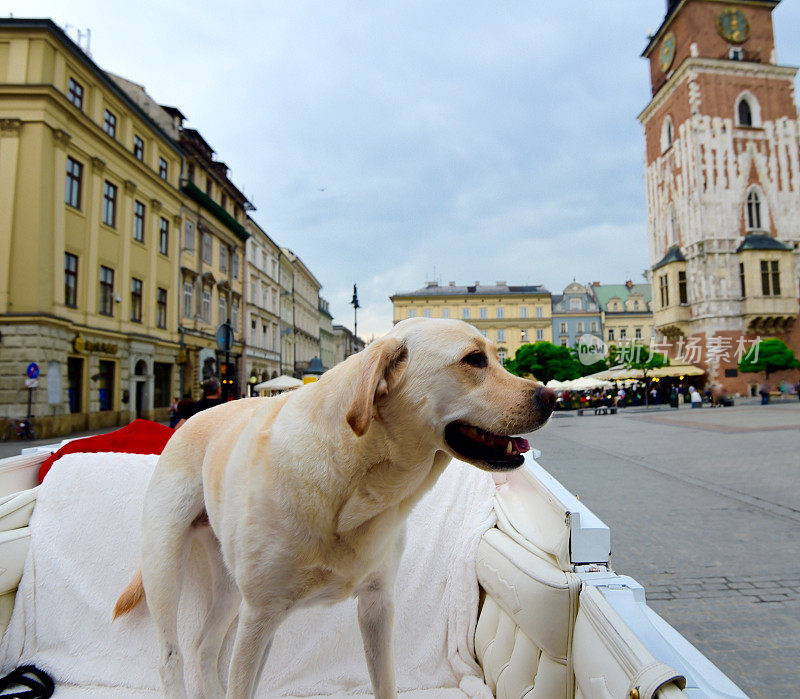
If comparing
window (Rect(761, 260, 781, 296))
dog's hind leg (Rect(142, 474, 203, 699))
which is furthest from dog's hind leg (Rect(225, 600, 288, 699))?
window (Rect(761, 260, 781, 296))

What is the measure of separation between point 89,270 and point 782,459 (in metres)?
21.6

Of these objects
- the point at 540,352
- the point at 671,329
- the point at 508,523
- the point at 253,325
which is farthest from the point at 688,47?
the point at 508,523

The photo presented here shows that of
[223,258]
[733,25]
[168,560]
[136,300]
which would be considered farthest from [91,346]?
[733,25]

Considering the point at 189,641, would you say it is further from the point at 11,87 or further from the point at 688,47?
the point at 688,47

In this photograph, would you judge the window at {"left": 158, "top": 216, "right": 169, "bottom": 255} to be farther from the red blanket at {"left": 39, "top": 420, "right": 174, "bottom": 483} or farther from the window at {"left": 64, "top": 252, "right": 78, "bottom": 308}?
the red blanket at {"left": 39, "top": 420, "right": 174, "bottom": 483}

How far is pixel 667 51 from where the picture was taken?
40.7m

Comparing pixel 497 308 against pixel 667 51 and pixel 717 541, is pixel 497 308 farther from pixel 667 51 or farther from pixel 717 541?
pixel 717 541

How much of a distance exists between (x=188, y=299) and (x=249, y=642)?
94.1 ft

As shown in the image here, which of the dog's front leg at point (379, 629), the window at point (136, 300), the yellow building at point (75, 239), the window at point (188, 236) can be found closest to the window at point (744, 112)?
the window at point (188, 236)

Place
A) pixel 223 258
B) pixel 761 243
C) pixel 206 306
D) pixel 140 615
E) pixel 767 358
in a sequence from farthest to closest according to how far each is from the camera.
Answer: pixel 761 243, pixel 223 258, pixel 767 358, pixel 206 306, pixel 140 615

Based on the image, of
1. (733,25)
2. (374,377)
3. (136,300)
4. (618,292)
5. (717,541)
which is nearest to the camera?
(374,377)

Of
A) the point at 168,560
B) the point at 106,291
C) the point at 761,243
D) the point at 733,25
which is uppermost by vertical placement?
the point at 733,25

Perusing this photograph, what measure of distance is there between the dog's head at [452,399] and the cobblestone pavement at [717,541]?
7.38 feet

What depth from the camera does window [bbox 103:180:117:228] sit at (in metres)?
20.6
